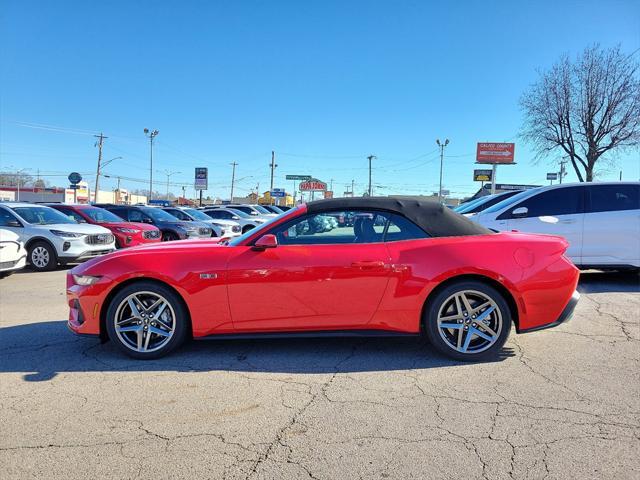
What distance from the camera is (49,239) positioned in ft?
31.8

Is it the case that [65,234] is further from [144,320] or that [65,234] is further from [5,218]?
[144,320]

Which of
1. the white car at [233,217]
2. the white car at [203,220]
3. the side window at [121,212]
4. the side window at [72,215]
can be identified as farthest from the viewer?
the white car at [233,217]

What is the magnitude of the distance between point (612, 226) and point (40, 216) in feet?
38.5

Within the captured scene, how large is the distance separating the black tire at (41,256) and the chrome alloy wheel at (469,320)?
8916mm

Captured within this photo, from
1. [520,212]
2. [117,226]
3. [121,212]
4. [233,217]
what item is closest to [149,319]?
[520,212]

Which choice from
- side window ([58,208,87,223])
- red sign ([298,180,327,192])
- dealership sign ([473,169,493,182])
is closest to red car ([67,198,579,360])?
side window ([58,208,87,223])

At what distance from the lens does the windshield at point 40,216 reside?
10.2m

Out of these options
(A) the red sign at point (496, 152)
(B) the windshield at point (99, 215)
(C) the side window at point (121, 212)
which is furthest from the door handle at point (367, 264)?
(A) the red sign at point (496, 152)

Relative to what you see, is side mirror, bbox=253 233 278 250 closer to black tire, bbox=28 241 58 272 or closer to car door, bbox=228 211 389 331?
car door, bbox=228 211 389 331

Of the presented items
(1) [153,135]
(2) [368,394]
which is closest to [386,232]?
(2) [368,394]

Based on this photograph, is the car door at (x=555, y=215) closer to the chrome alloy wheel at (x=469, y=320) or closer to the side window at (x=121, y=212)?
the chrome alloy wheel at (x=469, y=320)

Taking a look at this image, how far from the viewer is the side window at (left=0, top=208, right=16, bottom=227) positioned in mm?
9922

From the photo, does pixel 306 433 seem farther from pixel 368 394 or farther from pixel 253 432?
pixel 368 394

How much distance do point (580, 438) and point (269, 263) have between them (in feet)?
8.41
